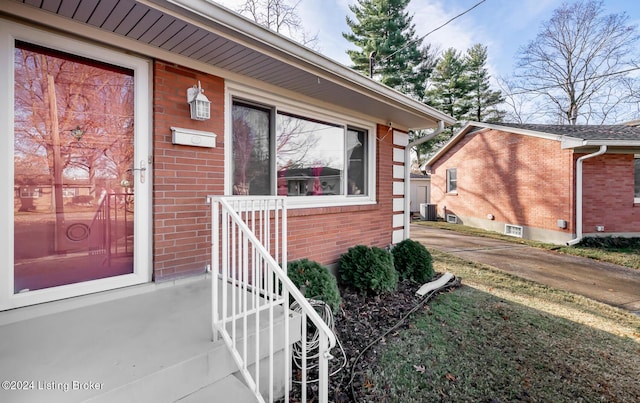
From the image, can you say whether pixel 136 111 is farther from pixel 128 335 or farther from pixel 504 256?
pixel 504 256

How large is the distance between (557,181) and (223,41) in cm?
1025

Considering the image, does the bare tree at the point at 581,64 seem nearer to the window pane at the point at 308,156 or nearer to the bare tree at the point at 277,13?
the bare tree at the point at 277,13

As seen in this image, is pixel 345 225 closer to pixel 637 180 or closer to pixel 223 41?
pixel 223 41

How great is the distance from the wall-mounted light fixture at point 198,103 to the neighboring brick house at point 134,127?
73mm

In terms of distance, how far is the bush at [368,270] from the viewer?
412cm

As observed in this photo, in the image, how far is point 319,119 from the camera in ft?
14.6

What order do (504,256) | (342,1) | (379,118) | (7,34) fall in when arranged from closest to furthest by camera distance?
(7,34) → (379,118) → (504,256) → (342,1)

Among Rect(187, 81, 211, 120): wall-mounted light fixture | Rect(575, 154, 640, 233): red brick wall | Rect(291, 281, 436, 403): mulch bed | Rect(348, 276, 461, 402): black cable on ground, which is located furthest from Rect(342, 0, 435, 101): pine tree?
Rect(187, 81, 211, 120): wall-mounted light fixture

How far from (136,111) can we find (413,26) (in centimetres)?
1709

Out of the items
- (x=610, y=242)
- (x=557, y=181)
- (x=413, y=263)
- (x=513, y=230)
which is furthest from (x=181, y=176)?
(x=513, y=230)

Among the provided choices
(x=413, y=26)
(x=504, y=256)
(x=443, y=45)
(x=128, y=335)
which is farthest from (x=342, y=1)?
(x=128, y=335)

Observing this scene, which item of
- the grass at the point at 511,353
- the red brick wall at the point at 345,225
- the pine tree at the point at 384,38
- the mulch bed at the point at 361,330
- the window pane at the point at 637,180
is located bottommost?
the grass at the point at 511,353

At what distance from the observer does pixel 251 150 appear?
3609 mm

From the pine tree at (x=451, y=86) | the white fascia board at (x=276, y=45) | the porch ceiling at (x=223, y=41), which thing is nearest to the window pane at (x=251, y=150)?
the porch ceiling at (x=223, y=41)
